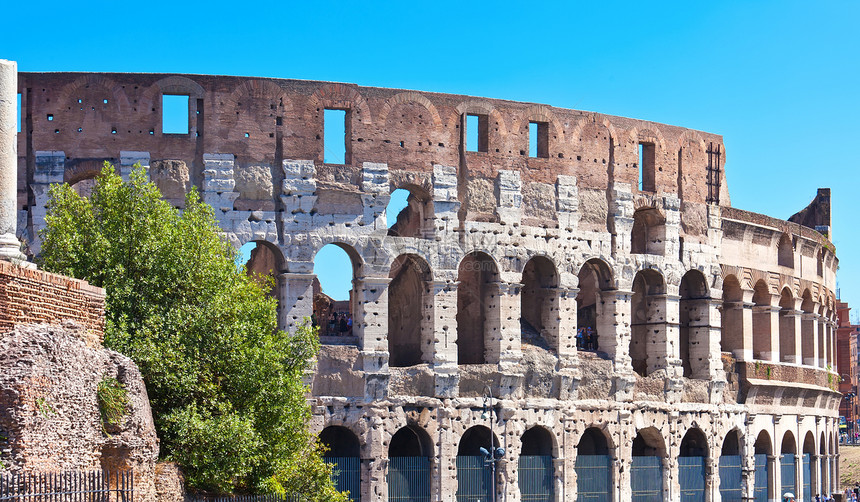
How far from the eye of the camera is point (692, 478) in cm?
3503

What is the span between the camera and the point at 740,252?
3719 cm

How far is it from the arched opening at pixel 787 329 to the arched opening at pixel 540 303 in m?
9.68

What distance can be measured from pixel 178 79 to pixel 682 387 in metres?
15.3

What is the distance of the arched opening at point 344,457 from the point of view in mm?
29641

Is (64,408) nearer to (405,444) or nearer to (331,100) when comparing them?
(331,100)

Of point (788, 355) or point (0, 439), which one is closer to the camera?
point (0, 439)

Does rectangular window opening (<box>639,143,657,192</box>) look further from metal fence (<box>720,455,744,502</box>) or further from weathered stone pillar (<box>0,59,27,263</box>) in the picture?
weathered stone pillar (<box>0,59,27,263</box>)

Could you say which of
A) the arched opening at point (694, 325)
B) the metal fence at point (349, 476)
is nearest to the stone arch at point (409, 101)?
the metal fence at point (349, 476)

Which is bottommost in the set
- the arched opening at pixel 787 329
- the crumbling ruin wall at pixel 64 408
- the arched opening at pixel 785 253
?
the crumbling ruin wall at pixel 64 408

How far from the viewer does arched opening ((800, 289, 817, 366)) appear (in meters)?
40.7

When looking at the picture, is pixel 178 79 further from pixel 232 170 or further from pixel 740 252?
pixel 740 252

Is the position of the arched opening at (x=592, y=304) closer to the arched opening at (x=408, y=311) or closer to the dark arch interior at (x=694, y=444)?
the dark arch interior at (x=694, y=444)

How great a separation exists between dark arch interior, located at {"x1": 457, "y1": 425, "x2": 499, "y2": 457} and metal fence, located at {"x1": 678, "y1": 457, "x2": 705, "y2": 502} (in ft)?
19.6

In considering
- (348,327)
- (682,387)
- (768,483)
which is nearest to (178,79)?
(348,327)
